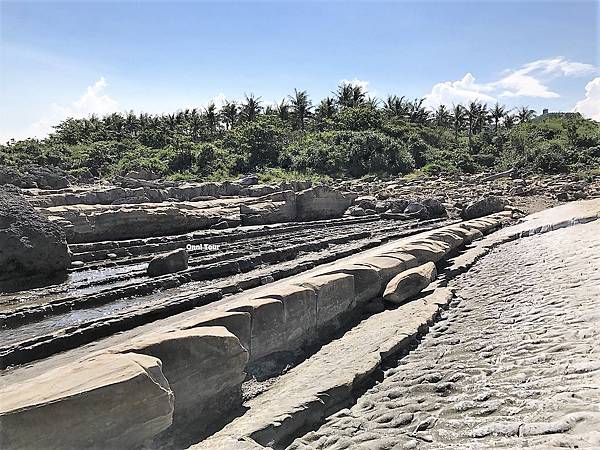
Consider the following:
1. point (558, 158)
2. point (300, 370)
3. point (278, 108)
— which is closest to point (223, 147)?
point (278, 108)

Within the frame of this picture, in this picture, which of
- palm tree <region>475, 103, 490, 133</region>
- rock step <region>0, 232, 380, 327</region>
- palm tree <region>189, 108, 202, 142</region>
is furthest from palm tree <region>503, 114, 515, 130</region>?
rock step <region>0, 232, 380, 327</region>

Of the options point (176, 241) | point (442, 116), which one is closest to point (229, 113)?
point (442, 116)

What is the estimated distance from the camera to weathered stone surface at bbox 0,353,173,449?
2.90 m

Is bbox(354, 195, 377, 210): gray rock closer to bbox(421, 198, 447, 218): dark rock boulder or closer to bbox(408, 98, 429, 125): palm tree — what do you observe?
bbox(421, 198, 447, 218): dark rock boulder

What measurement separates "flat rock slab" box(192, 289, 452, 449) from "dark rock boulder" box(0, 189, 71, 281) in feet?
21.0

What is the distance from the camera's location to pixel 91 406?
3098mm

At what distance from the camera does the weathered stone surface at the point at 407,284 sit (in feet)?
A: 24.4

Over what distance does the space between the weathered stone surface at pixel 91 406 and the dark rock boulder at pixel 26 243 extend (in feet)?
22.1

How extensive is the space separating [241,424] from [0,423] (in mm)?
1832

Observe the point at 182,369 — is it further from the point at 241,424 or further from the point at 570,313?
the point at 570,313

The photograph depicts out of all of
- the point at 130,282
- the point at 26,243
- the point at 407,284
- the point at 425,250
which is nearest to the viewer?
the point at 407,284

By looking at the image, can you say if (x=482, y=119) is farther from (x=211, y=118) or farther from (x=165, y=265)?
(x=165, y=265)

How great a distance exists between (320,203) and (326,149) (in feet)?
63.3

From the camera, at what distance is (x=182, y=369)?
3969 millimetres
